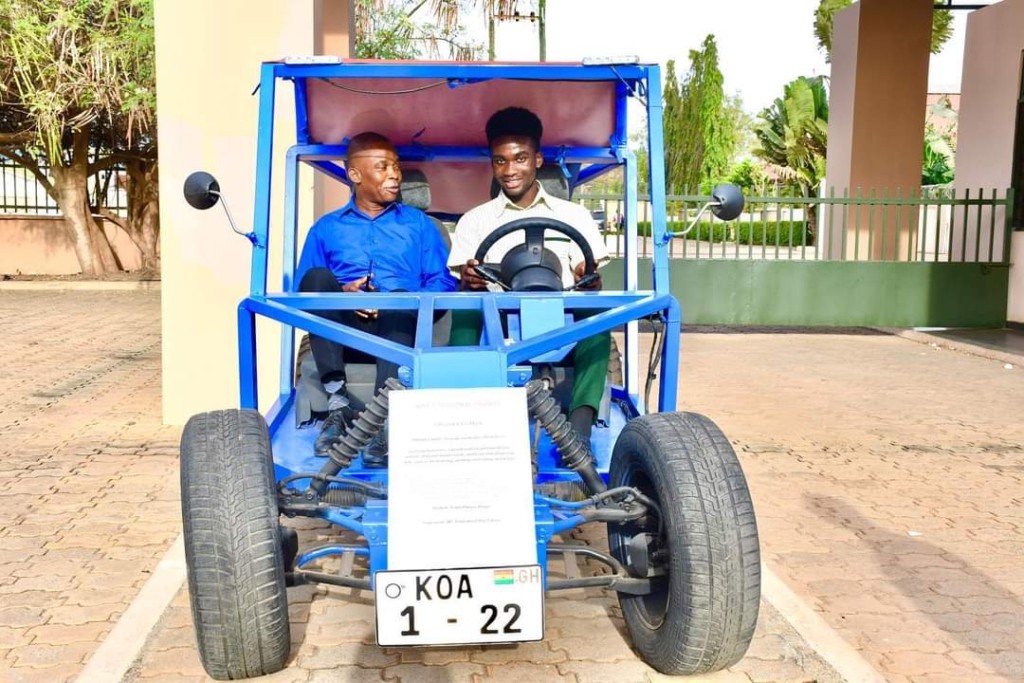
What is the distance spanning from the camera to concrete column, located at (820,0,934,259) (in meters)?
14.8

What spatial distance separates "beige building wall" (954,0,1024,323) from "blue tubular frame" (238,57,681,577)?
31.1 ft

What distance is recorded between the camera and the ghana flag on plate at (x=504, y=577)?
291cm

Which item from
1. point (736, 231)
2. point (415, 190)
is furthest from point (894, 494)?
point (736, 231)

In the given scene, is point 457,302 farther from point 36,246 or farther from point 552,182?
point 36,246

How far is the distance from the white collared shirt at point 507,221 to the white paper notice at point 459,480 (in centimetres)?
192

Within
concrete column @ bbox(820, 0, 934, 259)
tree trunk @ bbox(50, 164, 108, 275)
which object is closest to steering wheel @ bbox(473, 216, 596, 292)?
concrete column @ bbox(820, 0, 934, 259)

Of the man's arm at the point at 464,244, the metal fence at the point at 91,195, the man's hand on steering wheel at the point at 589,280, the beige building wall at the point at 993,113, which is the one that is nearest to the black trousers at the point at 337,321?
the man's arm at the point at 464,244

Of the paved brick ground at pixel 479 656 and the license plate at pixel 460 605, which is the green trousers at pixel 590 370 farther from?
the license plate at pixel 460 605

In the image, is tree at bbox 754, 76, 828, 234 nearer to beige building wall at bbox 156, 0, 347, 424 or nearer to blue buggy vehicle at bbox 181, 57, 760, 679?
beige building wall at bbox 156, 0, 347, 424

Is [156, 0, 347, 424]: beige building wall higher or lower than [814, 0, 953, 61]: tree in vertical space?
lower

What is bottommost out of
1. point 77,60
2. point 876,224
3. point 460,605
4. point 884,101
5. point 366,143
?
point 460,605

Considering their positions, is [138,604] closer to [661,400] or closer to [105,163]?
[661,400]

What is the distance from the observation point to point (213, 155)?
6.97 meters

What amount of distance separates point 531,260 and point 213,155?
11.2 feet
